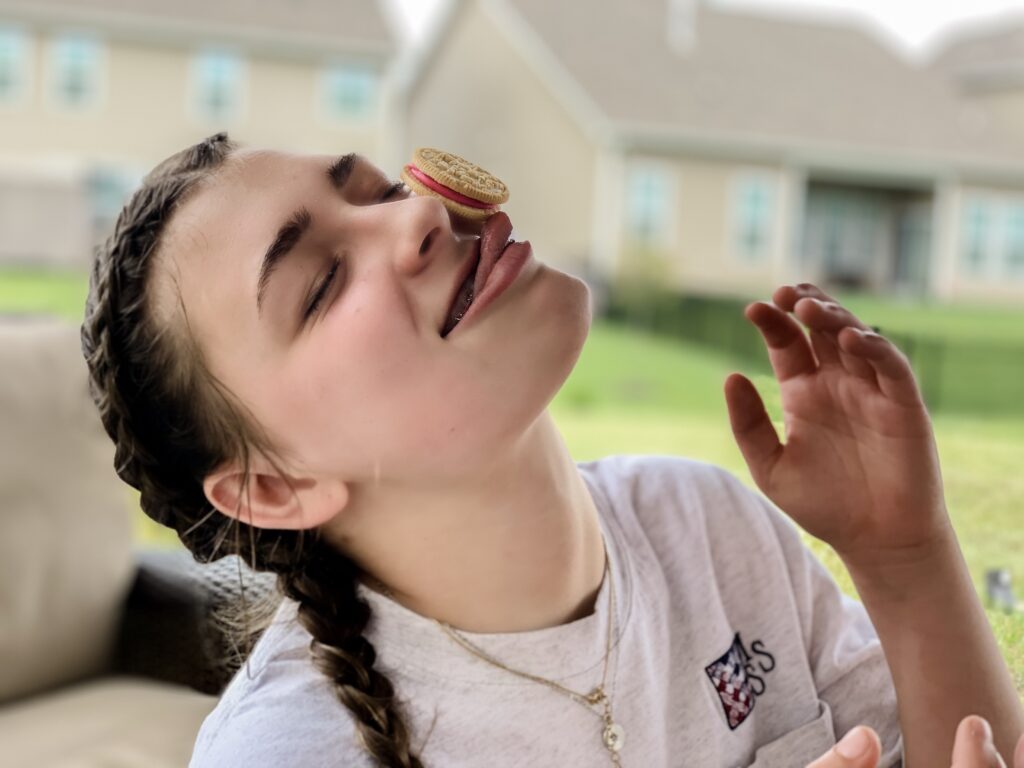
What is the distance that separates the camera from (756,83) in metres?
6.04

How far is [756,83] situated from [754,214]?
734 millimetres

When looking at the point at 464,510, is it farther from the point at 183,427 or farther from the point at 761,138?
the point at 761,138

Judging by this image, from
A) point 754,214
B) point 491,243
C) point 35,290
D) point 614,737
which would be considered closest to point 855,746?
point 614,737

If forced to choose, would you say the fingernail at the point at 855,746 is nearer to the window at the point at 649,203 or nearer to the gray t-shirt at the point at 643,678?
the gray t-shirt at the point at 643,678

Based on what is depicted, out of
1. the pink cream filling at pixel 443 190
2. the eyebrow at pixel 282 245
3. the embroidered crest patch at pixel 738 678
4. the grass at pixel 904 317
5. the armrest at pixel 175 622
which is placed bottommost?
the armrest at pixel 175 622

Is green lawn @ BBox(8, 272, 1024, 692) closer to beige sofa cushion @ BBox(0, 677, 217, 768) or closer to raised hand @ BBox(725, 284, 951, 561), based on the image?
raised hand @ BBox(725, 284, 951, 561)

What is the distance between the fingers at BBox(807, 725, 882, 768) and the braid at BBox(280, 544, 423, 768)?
224 millimetres

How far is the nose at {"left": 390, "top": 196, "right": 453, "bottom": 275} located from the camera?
0.50 meters

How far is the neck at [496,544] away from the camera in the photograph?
57 cm

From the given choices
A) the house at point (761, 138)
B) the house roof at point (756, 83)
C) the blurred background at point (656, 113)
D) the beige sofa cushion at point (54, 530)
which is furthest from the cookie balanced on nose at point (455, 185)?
the house roof at point (756, 83)

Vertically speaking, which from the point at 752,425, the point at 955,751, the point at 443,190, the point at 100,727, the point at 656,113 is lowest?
the point at 100,727

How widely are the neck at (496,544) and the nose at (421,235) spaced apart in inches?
4.0

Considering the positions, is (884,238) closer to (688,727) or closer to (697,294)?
(697,294)

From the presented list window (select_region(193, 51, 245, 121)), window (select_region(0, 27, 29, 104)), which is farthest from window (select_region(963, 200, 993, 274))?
window (select_region(0, 27, 29, 104))
